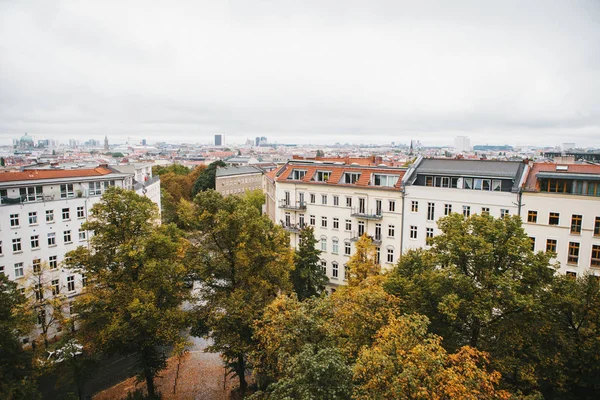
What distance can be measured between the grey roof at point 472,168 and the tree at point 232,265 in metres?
22.2

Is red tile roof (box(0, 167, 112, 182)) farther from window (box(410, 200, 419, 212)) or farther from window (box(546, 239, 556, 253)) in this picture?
window (box(546, 239, 556, 253))

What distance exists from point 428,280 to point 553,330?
275 inches

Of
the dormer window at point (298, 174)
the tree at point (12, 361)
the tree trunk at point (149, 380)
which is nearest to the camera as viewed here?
the tree at point (12, 361)

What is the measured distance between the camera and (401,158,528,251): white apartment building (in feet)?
131

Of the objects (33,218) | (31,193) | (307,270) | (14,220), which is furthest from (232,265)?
(31,193)

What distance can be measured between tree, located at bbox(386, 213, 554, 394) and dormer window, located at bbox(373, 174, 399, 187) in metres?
21.7

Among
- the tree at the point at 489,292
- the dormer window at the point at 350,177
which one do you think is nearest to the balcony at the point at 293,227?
the dormer window at the point at 350,177

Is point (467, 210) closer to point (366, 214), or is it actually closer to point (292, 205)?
point (366, 214)

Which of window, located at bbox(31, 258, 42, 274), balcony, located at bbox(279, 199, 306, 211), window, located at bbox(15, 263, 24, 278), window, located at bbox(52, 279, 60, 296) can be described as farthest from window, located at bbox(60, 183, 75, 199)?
balcony, located at bbox(279, 199, 306, 211)

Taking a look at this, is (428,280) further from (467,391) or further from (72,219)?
(72,219)

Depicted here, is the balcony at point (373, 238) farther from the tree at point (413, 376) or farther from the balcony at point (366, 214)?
the tree at point (413, 376)

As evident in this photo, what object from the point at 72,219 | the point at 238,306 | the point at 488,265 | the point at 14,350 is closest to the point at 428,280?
the point at 488,265

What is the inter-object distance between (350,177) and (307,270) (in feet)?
48.5

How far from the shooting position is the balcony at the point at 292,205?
5278cm
